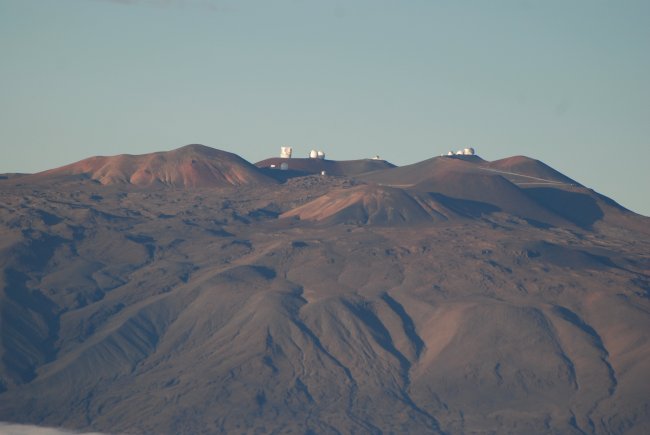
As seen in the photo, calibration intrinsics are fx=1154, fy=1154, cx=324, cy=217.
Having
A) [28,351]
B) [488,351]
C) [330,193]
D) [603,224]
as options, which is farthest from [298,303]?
[603,224]

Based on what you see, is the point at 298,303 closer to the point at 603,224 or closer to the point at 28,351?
the point at 28,351

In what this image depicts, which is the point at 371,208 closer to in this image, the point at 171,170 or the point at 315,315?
the point at 315,315

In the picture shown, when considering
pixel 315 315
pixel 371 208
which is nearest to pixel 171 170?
pixel 371 208

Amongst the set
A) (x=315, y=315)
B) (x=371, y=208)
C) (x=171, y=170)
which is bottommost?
(x=315, y=315)

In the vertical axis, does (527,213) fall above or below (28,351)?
above

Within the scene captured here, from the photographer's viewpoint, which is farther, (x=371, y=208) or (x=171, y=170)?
(x=171, y=170)

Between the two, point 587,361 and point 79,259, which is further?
point 79,259
